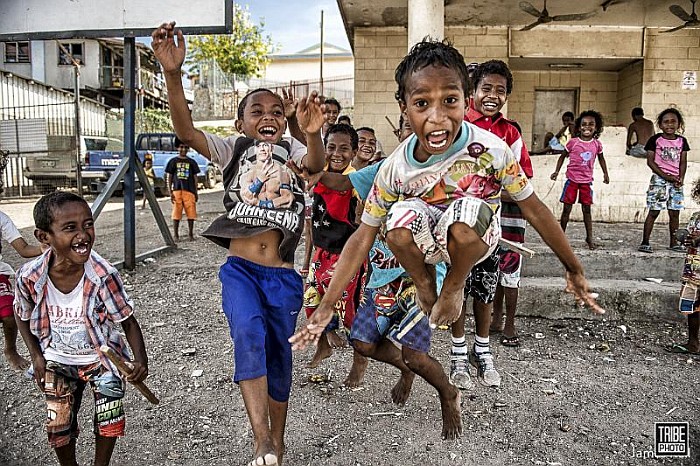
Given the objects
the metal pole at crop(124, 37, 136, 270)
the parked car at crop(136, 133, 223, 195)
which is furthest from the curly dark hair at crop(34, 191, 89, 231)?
the parked car at crop(136, 133, 223, 195)

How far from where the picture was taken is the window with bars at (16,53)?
2666 cm

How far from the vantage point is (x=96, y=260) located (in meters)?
2.64

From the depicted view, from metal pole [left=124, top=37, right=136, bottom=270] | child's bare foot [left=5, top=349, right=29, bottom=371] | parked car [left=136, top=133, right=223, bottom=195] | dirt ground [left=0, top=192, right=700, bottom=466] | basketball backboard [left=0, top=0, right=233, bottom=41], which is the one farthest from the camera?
parked car [left=136, top=133, right=223, bottom=195]

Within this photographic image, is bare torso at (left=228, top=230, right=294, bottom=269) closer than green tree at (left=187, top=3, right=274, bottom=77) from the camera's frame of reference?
Yes

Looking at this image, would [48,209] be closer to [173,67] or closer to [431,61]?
[173,67]

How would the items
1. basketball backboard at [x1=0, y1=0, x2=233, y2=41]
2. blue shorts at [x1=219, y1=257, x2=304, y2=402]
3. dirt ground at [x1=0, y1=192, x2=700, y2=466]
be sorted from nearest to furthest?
blue shorts at [x1=219, y1=257, x2=304, y2=402] < dirt ground at [x1=0, y1=192, x2=700, y2=466] < basketball backboard at [x1=0, y1=0, x2=233, y2=41]

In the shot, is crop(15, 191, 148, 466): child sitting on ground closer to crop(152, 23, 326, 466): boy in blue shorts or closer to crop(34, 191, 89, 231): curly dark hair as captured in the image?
crop(34, 191, 89, 231): curly dark hair

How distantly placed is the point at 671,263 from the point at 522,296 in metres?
1.84

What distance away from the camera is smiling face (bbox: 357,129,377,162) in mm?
4520

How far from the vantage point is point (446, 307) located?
2.47 meters

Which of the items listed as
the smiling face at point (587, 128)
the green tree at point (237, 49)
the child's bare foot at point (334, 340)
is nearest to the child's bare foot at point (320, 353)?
the child's bare foot at point (334, 340)

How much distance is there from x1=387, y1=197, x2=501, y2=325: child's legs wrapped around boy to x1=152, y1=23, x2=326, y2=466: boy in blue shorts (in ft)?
2.17

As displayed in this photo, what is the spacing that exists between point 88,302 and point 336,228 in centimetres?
176

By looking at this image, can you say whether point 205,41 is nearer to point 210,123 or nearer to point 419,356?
point 210,123
